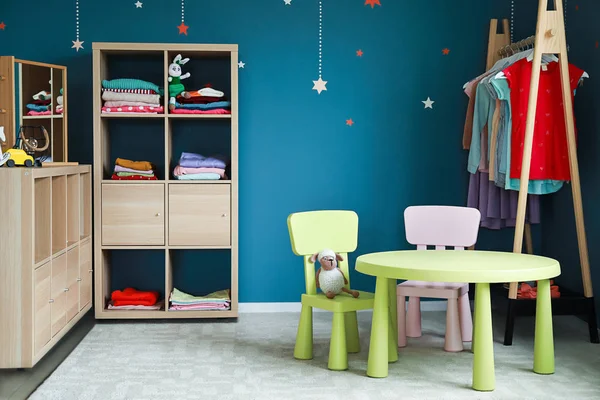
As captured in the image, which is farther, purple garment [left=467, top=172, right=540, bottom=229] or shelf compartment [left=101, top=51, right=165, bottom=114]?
shelf compartment [left=101, top=51, right=165, bottom=114]

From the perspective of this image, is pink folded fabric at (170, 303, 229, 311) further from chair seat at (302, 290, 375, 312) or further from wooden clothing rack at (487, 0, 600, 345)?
wooden clothing rack at (487, 0, 600, 345)

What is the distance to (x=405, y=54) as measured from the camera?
4.60 m

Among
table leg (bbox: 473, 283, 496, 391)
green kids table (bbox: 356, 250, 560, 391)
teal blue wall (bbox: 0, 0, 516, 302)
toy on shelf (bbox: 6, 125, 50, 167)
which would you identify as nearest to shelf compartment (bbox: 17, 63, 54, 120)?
toy on shelf (bbox: 6, 125, 50, 167)

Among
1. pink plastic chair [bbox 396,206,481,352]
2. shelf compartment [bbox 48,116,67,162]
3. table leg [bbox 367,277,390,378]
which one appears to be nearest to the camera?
table leg [bbox 367,277,390,378]

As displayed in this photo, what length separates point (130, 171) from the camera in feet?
14.1

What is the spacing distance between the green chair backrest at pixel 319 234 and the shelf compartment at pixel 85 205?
137cm

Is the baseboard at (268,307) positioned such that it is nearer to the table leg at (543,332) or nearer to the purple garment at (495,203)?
the purple garment at (495,203)

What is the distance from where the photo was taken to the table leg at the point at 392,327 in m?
3.38

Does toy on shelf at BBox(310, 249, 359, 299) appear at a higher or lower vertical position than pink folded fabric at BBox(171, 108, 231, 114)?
lower

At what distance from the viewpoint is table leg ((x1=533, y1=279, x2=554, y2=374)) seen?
10.4 feet

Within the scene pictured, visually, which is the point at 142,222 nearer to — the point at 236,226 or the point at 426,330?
the point at 236,226

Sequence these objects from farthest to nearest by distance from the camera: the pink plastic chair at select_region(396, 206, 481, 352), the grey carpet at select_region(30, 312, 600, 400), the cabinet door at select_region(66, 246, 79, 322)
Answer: the cabinet door at select_region(66, 246, 79, 322)
the pink plastic chair at select_region(396, 206, 481, 352)
the grey carpet at select_region(30, 312, 600, 400)

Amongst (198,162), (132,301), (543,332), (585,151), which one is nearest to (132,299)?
(132,301)

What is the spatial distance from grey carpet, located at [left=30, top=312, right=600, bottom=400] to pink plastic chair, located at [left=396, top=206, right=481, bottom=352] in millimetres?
108
